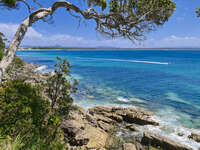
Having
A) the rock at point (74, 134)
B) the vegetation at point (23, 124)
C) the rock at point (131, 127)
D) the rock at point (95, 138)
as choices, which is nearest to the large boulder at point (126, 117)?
the rock at point (131, 127)

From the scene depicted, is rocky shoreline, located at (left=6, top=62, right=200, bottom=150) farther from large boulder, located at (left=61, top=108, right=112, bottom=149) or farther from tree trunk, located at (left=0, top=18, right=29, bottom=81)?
tree trunk, located at (left=0, top=18, right=29, bottom=81)

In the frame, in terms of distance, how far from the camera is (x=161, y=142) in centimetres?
869

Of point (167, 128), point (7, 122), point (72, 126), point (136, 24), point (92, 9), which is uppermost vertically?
point (92, 9)

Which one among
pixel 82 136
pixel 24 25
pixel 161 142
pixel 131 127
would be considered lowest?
pixel 131 127

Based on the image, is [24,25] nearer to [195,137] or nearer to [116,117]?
[116,117]

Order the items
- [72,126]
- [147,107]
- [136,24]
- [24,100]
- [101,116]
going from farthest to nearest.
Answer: [147,107], [101,116], [72,126], [136,24], [24,100]

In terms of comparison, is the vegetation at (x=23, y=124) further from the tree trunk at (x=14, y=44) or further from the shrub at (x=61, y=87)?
the tree trunk at (x=14, y=44)

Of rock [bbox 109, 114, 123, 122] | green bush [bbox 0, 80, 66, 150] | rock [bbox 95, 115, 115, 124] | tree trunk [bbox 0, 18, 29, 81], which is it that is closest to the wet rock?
rock [bbox 109, 114, 123, 122]

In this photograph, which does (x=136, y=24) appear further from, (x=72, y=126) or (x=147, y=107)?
(x=147, y=107)

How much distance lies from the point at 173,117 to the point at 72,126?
11.0 metres

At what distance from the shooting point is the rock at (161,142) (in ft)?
27.3

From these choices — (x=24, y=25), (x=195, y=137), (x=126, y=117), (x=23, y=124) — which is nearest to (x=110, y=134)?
(x=126, y=117)

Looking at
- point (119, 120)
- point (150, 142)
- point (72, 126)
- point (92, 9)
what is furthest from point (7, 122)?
point (119, 120)

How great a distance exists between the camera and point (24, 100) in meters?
5.59
